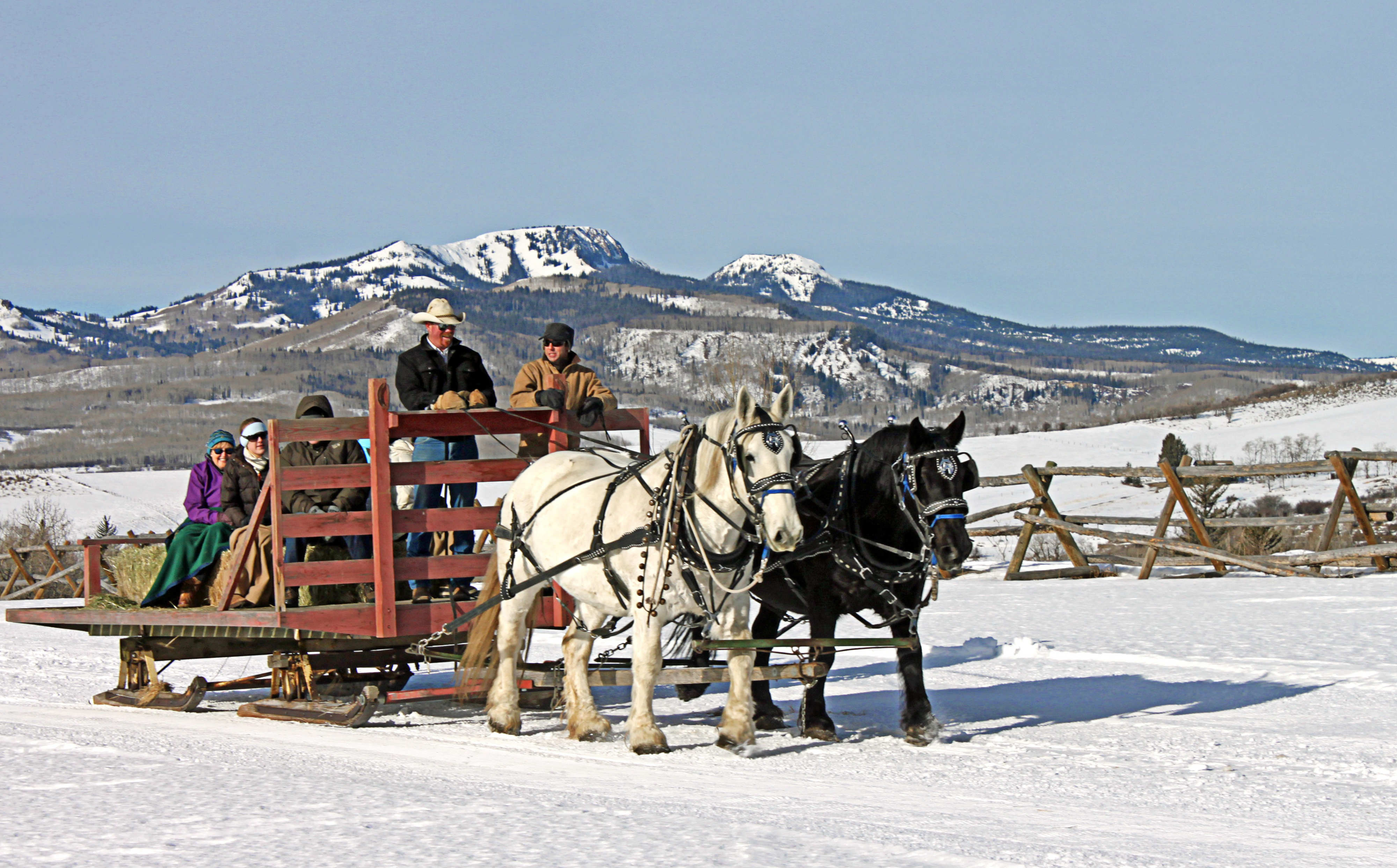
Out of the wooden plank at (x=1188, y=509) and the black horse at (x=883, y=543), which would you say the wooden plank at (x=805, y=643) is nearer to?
the black horse at (x=883, y=543)

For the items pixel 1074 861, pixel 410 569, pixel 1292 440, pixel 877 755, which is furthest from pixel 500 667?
pixel 1292 440

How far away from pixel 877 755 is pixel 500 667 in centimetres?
256

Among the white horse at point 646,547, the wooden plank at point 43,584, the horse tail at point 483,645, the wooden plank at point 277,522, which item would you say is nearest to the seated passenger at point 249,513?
the wooden plank at point 277,522

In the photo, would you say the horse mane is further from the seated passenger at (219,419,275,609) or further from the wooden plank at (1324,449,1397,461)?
the wooden plank at (1324,449,1397,461)

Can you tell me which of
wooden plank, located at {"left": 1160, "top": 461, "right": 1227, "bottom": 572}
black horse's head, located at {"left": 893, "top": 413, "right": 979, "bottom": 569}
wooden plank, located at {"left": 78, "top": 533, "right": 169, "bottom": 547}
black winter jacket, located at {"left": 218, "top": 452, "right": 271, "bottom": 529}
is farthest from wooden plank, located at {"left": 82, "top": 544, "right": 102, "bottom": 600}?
wooden plank, located at {"left": 1160, "top": 461, "right": 1227, "bottom": 572}

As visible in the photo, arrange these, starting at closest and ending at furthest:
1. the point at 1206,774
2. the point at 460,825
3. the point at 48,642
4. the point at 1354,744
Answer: the point at 460,825
the point at 1206,774
the point at 1354,744
the point at 48,642

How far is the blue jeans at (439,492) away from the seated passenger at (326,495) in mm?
335

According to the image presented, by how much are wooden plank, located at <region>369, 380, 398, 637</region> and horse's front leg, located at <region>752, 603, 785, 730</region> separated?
2339 mm

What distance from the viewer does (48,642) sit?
15984 millimetres

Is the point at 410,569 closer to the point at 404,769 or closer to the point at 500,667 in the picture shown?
the point at 500,667

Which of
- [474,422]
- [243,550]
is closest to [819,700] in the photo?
[474,422]

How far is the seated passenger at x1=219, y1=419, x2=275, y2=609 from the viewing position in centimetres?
884

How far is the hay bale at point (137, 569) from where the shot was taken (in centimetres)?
980

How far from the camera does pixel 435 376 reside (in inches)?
385
